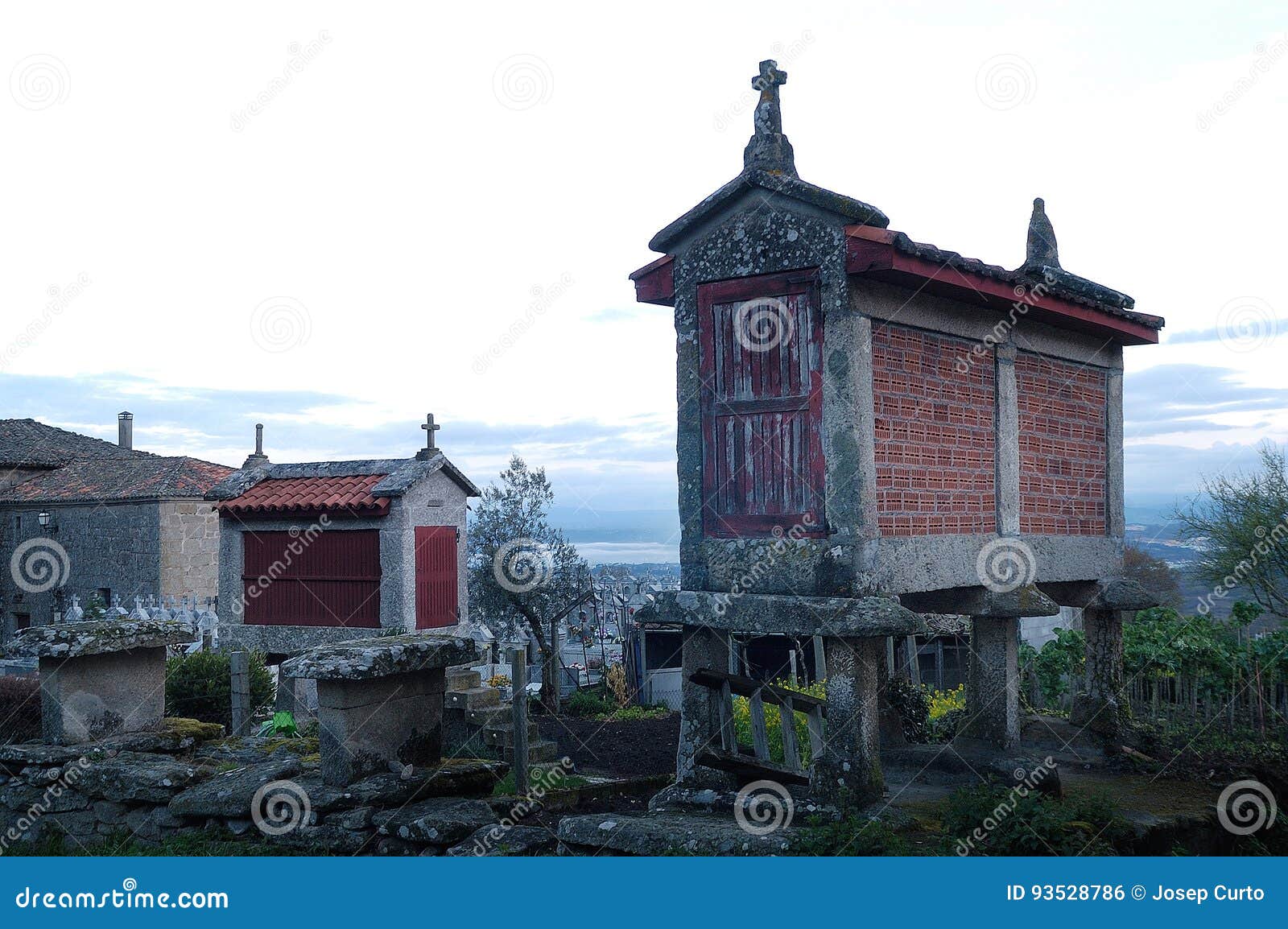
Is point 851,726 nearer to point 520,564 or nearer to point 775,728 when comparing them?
point 775,728

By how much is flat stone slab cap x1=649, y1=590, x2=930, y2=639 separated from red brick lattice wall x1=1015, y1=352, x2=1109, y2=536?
90.3 inches

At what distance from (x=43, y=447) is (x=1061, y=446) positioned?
2800cm

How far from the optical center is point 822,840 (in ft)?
18.2

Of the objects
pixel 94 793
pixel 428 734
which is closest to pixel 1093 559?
pixel 428 734

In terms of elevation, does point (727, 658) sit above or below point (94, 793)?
above

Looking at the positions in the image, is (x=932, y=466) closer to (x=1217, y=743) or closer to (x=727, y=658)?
(x=727, y=658)

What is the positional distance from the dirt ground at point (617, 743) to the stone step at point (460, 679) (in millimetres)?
1318

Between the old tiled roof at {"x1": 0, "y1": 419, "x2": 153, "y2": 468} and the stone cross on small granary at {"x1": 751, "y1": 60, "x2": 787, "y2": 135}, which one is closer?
the stone cross on small granary at {"x1": 751, "y1": 60, "x2": 787, "y2": 135}

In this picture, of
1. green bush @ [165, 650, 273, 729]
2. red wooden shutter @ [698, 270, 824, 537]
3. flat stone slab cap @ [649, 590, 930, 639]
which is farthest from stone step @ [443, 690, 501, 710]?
red wooden shutter @ [698, 270, 824, 537]

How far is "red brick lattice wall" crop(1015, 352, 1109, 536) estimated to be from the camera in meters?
8.19

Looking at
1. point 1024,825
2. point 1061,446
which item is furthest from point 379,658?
point 1061,446

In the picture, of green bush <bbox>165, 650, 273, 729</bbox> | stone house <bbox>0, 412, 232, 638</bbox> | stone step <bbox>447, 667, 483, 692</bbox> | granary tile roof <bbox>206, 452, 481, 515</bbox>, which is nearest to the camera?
green bush <bbox>165, 650, 273, 729</bbox>

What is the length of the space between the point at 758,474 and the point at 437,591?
328 inches

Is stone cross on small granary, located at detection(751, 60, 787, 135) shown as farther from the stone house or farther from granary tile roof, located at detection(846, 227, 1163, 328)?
the stone house
